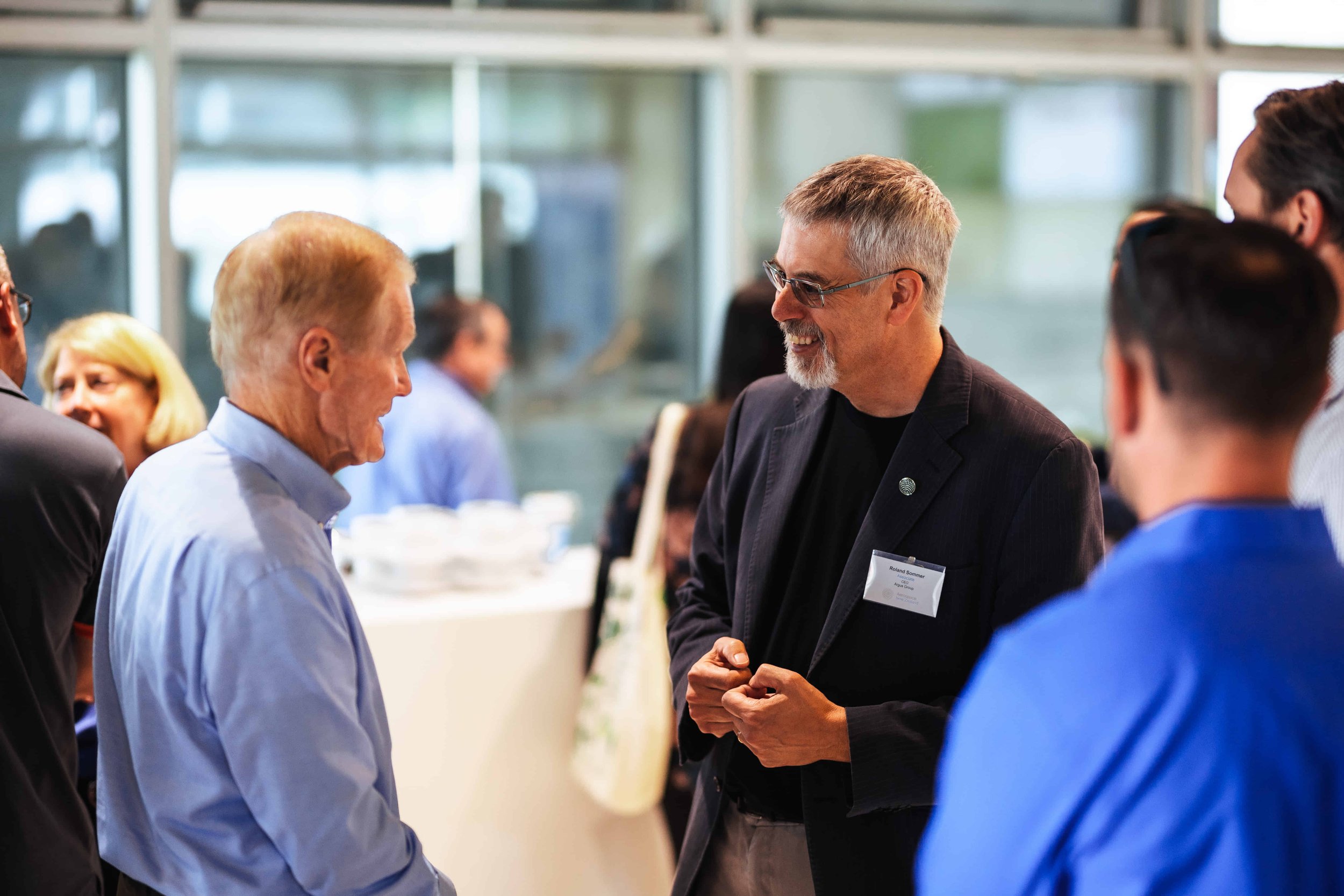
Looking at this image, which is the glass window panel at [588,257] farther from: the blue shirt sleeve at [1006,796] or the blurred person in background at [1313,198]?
the blue shirt sleeve at [1006,796]

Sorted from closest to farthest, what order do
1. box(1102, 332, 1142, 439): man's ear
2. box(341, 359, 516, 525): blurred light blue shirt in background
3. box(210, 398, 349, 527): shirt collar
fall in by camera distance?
box(1102, 332, 1142, 439): man's ear → box(210, 398, 349, 527): shirt collar → box(341, 359, 516, 525): blurred light blue shirt in background

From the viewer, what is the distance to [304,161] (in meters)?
4.77

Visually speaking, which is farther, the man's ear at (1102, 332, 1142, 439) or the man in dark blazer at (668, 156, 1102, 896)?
the man in dark blazer at (668, 156, 1102, 896)

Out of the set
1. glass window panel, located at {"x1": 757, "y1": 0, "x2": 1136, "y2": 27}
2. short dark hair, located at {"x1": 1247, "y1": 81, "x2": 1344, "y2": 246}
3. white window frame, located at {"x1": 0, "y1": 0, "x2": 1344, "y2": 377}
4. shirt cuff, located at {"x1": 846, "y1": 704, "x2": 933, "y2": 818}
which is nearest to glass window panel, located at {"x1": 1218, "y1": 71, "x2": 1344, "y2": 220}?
white window frame, located at {"x1": 0, "y1": 0, "x2": 1344, "y2": 377}

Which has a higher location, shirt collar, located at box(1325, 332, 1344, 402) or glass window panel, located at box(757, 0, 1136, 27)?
glass window panel, located at box(757, 0, 1136, 27)

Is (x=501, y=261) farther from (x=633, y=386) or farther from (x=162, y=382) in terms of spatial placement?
(x=162, y=382)

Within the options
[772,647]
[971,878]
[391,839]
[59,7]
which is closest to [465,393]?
[59,7]

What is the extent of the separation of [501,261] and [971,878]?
437cm

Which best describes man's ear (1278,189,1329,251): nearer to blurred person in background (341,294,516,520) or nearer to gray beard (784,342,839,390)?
gray beard (784,342,839,390)

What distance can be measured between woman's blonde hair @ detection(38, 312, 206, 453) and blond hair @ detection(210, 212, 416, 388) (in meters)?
1.20

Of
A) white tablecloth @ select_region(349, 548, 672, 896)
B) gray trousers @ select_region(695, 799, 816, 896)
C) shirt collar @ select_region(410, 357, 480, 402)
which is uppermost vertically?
shirt collar @ select_region(410, 357, 480, 402)

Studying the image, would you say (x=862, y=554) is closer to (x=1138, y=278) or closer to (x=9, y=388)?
(x=1138, y=278)

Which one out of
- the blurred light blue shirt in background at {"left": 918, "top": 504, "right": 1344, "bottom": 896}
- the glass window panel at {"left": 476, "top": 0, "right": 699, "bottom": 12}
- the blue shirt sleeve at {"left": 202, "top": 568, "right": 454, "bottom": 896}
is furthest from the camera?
the glass window panel at {"left": 476, "top": 0, "right": 699, "bottom": 12}

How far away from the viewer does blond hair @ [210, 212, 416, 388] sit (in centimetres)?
134
